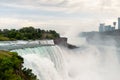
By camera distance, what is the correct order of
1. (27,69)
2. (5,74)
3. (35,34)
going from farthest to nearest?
1. (35,34)
2. (27,69)
3. (5,74)

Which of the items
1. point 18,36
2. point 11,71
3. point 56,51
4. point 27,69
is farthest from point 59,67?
point 18,36

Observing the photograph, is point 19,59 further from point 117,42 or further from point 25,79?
point 117,42

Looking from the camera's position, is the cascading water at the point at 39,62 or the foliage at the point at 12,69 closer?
the foliage at the point at 12,69

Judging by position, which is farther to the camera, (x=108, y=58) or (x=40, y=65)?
(x=108, y=58)

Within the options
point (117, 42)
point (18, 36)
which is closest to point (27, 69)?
point (18, 36)

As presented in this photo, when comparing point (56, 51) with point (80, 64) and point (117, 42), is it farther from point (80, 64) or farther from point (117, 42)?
point (117, 42)

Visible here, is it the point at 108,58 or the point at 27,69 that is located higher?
the point at 27,69

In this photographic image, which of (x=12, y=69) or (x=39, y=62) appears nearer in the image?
(x=12, y=69)

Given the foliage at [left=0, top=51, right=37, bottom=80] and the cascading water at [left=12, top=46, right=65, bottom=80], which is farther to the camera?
the cascading water at [left=12, top=46, right=65, bottom=80]

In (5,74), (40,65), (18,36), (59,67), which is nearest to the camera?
(5,74)

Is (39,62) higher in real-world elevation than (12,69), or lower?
lower
